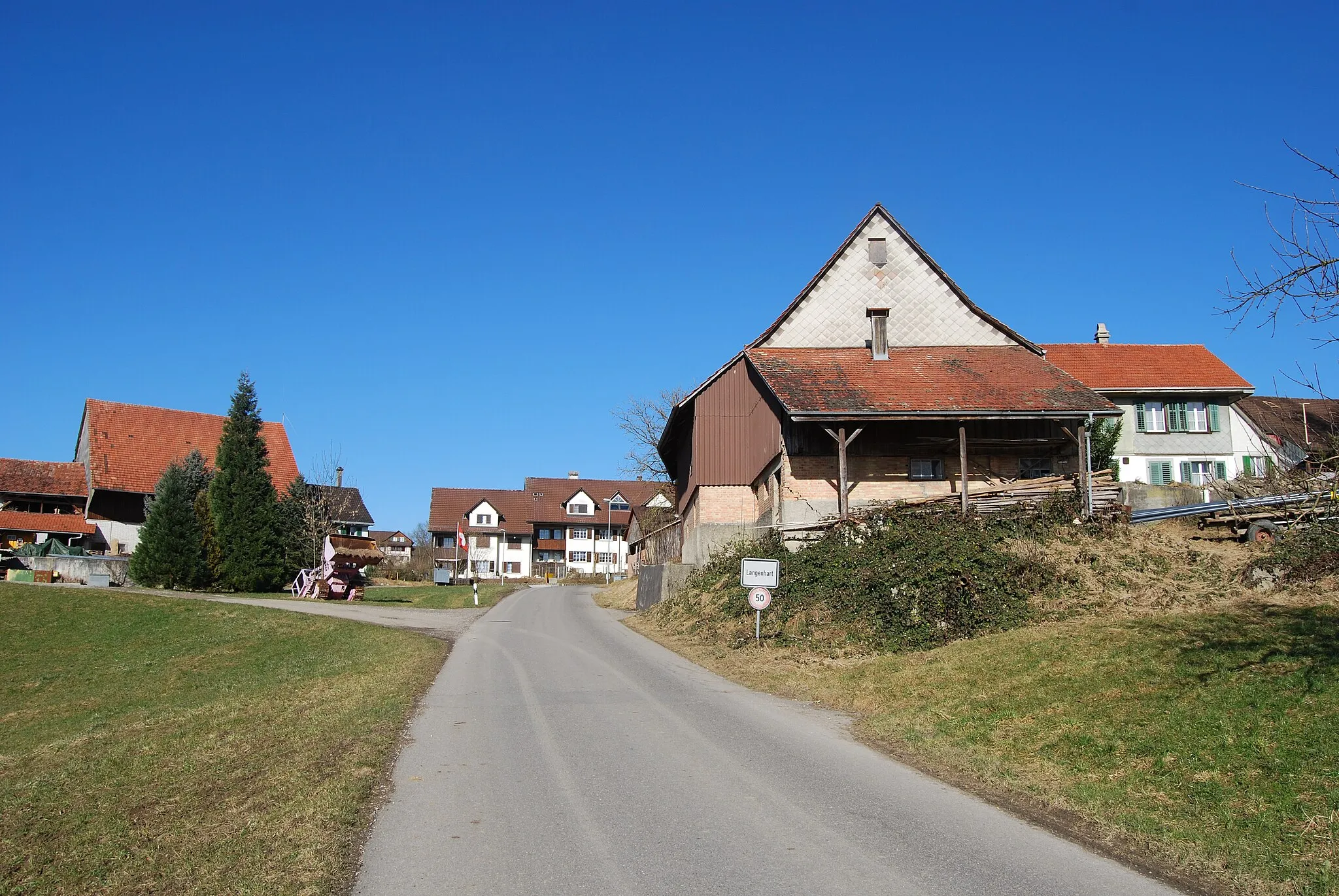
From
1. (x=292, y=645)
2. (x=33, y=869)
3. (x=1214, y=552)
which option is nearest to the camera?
(x=33, y=869)

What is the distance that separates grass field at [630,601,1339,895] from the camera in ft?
22.4

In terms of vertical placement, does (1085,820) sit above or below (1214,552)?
below

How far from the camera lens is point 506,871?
6.32 metres

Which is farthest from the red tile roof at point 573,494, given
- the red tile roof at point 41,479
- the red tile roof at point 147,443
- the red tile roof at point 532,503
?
the red tile roof at point 41,479

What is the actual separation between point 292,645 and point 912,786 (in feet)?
63.5

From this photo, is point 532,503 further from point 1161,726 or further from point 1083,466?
point 1161,726

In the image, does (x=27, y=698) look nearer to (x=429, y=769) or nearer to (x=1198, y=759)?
(x=429, y=769)

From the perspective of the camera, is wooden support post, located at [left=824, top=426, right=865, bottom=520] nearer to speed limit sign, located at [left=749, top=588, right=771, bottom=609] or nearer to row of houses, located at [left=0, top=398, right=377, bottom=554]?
speed limit sign, located at [left=749, top=588, right=771, bottom=609]

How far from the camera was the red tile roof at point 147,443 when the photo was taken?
168 ft

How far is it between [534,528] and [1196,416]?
63349 mm

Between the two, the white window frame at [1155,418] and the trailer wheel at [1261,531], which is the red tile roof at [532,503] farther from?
the trailer wheel at [1261,531]

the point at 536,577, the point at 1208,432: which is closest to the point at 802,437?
the point at 1208,432

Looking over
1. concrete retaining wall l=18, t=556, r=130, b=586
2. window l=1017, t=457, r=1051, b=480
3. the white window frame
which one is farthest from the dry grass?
the white window frame

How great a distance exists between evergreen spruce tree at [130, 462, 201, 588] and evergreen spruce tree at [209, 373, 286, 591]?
4.27ft
